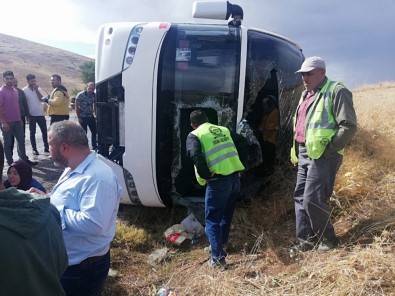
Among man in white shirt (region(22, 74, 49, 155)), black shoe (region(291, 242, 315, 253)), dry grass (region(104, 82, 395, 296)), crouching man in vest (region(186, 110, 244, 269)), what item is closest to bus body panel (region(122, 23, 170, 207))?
crouching man in vest (region(186, 110, 244, 269))

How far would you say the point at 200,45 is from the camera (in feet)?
13.3

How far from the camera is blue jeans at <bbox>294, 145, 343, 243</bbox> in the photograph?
3150 mm

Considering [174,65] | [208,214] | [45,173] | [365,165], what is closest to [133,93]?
[174,65]

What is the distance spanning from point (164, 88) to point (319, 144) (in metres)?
1.76

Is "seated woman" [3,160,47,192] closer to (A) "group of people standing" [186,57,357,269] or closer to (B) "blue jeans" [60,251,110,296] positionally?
(B) "blue jeans" [60,251,110,296]

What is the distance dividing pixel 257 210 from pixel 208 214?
3.39 feet

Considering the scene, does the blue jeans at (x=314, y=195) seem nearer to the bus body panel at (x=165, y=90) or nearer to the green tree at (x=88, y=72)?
the bus body panel at (x=165, y=90)

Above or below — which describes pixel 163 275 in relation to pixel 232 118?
below

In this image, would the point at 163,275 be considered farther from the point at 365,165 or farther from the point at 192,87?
the point at 365,165

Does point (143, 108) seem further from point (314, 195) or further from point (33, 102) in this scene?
point (33, 102)

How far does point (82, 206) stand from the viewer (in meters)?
2.09

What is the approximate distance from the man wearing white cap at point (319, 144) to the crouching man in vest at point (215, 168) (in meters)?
0.65

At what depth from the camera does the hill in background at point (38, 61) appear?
5897cm

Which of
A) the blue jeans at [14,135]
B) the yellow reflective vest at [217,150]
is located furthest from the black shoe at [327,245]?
the blue jeans at [14,135]
